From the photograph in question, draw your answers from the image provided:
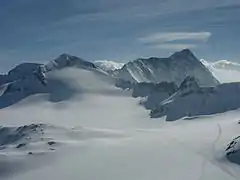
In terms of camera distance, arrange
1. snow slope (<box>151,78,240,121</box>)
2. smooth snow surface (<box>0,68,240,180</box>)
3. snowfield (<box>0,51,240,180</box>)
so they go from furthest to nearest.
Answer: snow slope (<box>151,78,240,121</box>) → snowfield (<box>0,51,240,180</box>) → smooth snow surface (<box>0,68,240,180</box>)

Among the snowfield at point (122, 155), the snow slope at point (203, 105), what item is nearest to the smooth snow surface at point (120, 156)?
the snowfield at point (122, 155)

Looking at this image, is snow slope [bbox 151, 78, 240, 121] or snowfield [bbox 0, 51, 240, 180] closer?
snowfield [bbox 0, 51, 240, 180]

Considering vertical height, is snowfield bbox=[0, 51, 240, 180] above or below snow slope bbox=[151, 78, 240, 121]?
below

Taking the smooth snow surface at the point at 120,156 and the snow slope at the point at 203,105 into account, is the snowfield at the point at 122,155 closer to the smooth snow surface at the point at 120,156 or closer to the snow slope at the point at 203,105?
the smooth snow surface at the point at 120,156

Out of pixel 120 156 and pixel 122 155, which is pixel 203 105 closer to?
pixel 122 155

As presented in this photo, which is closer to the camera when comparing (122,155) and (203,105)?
(122,155)

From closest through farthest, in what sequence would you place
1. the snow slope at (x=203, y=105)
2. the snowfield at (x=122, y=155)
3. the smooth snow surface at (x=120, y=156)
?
the smooth snow surface at (x=120, y=156) → the snowfield at (x=122, y=155) → the snow slope at (x=203, y=105)

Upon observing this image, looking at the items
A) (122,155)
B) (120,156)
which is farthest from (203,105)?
(120,156)

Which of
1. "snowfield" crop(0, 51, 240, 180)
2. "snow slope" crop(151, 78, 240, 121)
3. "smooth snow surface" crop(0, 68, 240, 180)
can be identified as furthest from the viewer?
"snow slope" crop(151, 78, 240, 121)

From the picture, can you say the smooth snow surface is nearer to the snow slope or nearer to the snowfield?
the snowfield

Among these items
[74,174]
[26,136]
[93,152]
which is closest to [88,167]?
[74,174]

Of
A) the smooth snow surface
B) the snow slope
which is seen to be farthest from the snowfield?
the snow slope

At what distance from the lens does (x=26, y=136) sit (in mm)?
128875

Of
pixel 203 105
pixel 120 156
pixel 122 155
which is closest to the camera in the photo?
pixel 120 156
